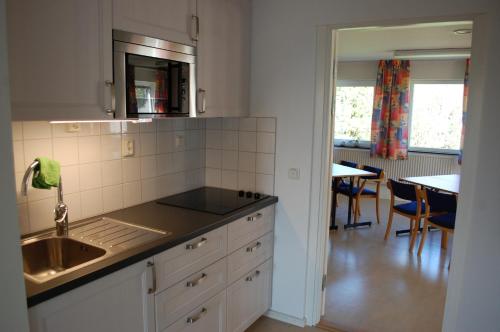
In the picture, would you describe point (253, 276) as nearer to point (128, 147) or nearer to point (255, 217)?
point (255, 217)

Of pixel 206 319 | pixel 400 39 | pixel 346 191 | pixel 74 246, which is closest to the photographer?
pixel 74 246

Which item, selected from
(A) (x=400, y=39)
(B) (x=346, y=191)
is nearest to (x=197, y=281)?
(B) (x=346, y=191)

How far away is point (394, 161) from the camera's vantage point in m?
6.76

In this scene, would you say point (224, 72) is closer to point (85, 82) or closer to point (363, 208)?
point (85, 82)

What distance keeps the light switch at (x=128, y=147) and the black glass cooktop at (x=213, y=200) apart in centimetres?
38

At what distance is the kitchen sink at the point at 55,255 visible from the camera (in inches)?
71.4

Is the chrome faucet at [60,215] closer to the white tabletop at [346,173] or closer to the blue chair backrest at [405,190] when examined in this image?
the white tabletop at [346,173]

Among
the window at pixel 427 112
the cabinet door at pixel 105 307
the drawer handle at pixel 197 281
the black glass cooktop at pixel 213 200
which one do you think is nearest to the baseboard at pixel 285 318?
the black glass cooktop at pixel 213 200

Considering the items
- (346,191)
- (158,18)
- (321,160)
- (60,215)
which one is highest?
(158,18)

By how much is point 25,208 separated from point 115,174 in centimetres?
55

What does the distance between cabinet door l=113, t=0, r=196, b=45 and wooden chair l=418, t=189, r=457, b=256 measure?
312 centimetres

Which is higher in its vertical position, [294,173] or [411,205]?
[294,173]

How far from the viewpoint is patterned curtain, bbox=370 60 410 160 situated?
6.51m

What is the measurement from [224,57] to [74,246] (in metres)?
1.39
